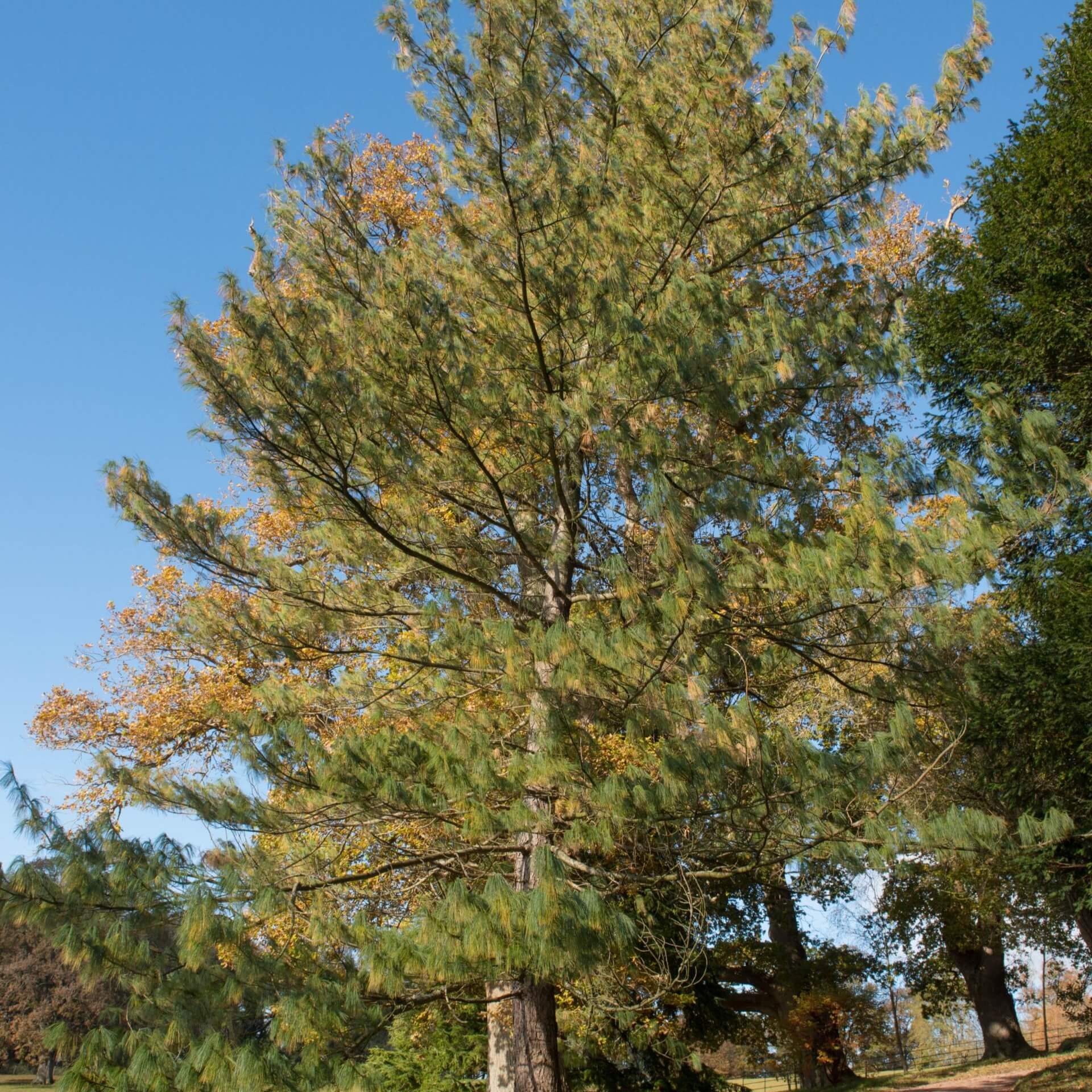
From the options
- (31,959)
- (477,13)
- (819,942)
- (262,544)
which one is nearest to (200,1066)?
(477,13)

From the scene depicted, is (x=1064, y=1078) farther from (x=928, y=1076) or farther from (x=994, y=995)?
(x=928, y=1076)

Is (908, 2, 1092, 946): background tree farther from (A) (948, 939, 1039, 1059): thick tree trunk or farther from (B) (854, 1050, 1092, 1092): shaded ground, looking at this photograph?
(A) (948, 939, 1039, 1059): thick tree trunk

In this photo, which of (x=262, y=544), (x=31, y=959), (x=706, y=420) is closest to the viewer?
(x=706, y=420)

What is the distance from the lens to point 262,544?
959 centimetres

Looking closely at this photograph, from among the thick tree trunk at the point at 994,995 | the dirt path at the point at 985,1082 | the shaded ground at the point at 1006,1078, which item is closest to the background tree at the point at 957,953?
the thick tree trunk at the point at 994,995

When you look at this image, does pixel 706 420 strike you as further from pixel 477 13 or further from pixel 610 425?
pixel 477 13

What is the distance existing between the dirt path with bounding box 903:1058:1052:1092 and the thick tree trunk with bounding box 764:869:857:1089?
118 centimetres

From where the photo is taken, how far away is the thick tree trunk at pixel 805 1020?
45.3ft

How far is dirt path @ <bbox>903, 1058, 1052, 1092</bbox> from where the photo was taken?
40.8ft

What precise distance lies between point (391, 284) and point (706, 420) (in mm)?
2377

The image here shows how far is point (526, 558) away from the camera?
20.7 feet

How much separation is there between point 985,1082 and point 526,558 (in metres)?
12.5

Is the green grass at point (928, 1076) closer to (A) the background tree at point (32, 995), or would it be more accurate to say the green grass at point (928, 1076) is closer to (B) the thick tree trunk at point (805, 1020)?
(B) the thick tree trunk at point (805, 1020)

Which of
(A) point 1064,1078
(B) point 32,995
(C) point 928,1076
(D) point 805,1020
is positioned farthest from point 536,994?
(B) point 32,995
